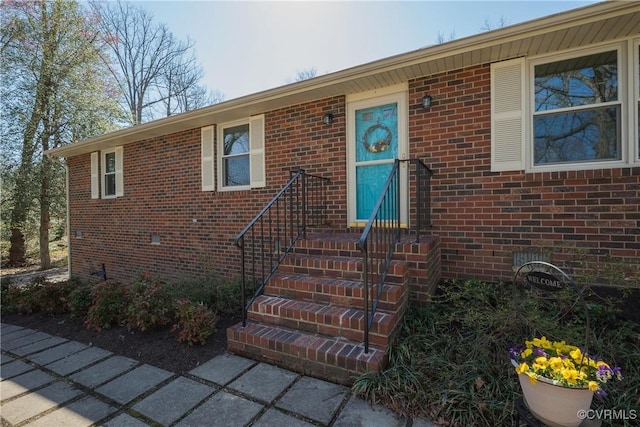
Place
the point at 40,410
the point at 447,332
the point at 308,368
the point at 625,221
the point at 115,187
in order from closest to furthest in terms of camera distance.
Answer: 1. the point at 40,410
2. the point at 308,368
3. the point at 447,332
4. the point at 625,221
5. the point at 115,187

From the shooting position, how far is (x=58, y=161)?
973 centimetres

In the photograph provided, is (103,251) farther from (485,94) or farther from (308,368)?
(485,94)

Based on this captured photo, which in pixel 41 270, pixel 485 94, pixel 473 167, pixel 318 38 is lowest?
pixel 41 270

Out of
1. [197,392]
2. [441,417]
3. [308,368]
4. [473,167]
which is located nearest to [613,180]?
[473,167]

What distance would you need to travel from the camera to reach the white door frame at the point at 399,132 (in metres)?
4.02

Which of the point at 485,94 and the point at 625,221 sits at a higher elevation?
Answer: the point at 485,94

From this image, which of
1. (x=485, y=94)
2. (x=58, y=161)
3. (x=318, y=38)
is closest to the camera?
(x=485, y=94)

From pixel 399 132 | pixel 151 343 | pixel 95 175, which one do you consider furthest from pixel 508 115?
pixel 95 175

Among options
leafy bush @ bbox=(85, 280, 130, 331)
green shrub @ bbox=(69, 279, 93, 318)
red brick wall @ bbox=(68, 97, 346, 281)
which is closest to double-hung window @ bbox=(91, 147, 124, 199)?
red brick wall @ bbox=(68, 97, 346, 281)

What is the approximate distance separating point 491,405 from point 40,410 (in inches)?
126

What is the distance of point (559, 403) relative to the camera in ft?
5.27

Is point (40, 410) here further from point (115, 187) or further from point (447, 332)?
point (115, 187)

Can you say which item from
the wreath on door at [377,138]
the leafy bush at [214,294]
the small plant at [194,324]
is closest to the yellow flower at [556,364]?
the small plant at [194,324]

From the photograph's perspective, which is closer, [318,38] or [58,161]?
[318,38]
